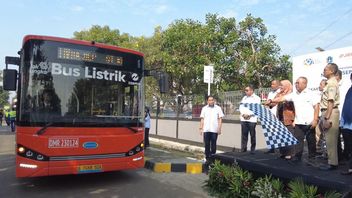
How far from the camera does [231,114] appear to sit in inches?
556

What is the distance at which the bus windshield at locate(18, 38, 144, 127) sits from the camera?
24.9ft

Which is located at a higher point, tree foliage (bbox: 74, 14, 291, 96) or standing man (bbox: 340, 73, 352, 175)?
tree foliage (bbox: 74, 14, 291, 96)

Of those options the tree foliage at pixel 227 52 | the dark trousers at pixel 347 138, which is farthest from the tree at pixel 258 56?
the dark trousers at pixel 347 138

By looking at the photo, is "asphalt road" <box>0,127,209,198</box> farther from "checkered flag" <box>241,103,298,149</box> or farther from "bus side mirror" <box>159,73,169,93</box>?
"bus side mirror" <box>159,73,169,93</box>

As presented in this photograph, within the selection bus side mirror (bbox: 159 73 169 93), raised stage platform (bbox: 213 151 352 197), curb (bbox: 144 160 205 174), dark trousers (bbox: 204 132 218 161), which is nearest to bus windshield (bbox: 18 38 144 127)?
bus side mirror (bbox: 159 73 169 93)

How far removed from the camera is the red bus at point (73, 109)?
294 inches

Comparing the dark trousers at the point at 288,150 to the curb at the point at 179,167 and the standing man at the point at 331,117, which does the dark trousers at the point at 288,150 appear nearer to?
the standing man at the point at 331,117

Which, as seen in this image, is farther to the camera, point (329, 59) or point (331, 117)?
point (329, 59)

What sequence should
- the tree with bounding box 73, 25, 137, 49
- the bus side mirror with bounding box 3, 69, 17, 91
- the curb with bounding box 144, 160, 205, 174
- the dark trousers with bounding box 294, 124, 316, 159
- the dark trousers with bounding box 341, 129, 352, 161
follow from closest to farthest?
the dark trousers with bounding box 341, 129, 352, 161, the dark trousers with bounding box 294, 124, 316, 159, the bus side mirror with bounding box 3, 69, 17, 91, the curb with bounding box 144, 160, 205, 174, the tree with bounding box 73, 25, 137, 49

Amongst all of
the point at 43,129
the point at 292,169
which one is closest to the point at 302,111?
the point at 292,169

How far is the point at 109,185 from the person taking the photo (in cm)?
838

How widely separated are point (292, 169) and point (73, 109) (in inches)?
164

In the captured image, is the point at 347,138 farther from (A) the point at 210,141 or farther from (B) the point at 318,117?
(A) the point at 210,141

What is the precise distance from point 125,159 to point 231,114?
21.4ft
